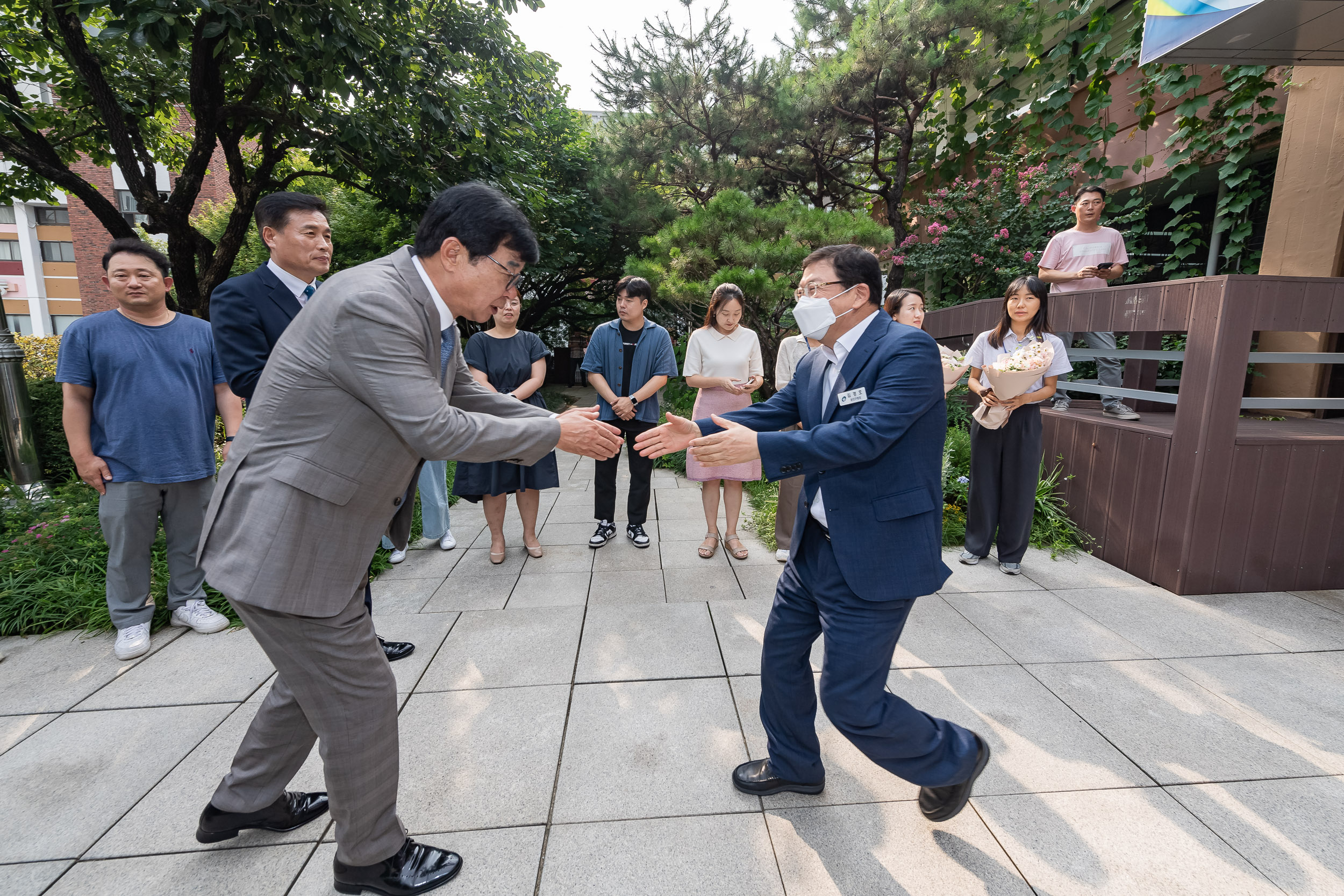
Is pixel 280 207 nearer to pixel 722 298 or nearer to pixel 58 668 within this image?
pixel 58 668

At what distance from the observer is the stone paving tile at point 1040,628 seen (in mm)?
3172

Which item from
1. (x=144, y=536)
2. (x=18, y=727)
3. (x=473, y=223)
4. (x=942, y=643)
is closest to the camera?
(x=473, y=223)

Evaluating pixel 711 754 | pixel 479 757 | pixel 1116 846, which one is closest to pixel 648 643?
pixel 711 754

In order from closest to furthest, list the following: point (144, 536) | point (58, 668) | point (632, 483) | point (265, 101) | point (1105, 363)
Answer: point (58, 668) → point (144, 536) → point (632, 483) → point (1105, 363) → point (265, 101)

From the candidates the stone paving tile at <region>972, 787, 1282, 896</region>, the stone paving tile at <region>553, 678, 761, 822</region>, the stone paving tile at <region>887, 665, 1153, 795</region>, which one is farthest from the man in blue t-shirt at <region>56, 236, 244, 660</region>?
the stone paving tile at <region>972, 787, 1282, 896</region>

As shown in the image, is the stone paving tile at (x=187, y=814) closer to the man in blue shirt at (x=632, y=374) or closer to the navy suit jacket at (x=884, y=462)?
the navy suit jacket at (x=884, y=462)

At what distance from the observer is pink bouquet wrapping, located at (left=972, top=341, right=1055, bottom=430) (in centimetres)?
384

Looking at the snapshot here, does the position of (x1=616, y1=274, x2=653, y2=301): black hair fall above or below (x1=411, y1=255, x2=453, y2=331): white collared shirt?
above

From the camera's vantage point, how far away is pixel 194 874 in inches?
75.3

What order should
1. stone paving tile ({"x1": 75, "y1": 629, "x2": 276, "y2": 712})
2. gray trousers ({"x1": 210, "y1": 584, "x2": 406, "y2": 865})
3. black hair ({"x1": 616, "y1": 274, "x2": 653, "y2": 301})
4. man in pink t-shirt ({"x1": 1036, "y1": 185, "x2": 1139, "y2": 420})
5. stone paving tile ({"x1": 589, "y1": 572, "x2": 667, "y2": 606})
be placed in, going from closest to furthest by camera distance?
gray trousers ({"x1": 210, "y1": 584, "x2": 406, "y2": 865})
stone paving tile ({"x1": 75, "y1": 629, "x2": 276, "y2": 712})
stone paving tile ({"x1": 589, "y1": 572, "x2": 667, "y2": 606})
black hair ({"x1": 616, "y1": 274, "x2": 653, "y2": 301})
man in pink t-shirt ({"x1": 1036, "y1": 185, "x2": 1139, "y2": 420})

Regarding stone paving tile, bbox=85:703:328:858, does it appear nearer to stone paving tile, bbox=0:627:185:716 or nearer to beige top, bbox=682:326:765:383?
stone paving tile, bbox=0:627:185:716

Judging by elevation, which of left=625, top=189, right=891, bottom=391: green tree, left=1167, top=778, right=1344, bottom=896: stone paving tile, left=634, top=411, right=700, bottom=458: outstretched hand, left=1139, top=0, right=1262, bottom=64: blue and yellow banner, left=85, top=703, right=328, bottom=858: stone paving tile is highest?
left=1139, top=0, right=1262, bottom=64: blue and yellow banner

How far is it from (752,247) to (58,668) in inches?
275

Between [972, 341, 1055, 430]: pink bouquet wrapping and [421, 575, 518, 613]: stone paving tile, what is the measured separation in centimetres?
337
